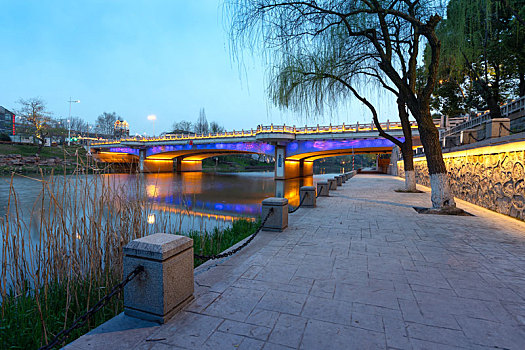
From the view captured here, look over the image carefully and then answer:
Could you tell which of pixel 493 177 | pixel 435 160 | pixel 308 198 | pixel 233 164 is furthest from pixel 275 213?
pixel 233 164

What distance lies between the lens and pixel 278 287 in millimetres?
3045

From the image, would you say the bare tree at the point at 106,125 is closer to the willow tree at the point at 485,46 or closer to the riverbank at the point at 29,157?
the riverbank at the point at 29,157

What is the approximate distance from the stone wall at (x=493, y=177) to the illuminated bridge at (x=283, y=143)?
1477 centimetres

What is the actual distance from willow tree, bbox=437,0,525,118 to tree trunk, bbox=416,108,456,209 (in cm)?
232

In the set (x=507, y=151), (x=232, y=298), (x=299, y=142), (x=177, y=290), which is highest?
(x=299, y=142)

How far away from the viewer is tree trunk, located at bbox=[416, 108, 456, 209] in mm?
7547

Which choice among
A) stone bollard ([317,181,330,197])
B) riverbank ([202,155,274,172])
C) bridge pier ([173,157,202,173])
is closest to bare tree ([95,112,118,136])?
riverbank ([202,155,274,172])

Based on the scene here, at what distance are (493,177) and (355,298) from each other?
8.03 m

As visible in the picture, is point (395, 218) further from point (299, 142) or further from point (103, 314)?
point (299, 142)

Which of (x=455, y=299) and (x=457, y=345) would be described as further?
(x=455, y=299)

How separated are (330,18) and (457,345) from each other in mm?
7289

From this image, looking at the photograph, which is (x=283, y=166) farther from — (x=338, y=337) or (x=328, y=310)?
(x=338, y=337)

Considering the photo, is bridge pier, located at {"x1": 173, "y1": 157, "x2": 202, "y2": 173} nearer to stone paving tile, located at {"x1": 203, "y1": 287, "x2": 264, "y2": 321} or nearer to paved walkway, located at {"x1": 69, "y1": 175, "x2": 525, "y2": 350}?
paved walkway, located at {"x1": 69, "y1": 175, "x2": 525, "y2": 350}

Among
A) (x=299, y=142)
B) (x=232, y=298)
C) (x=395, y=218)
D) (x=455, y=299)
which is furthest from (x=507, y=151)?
(x=299, y=142)
